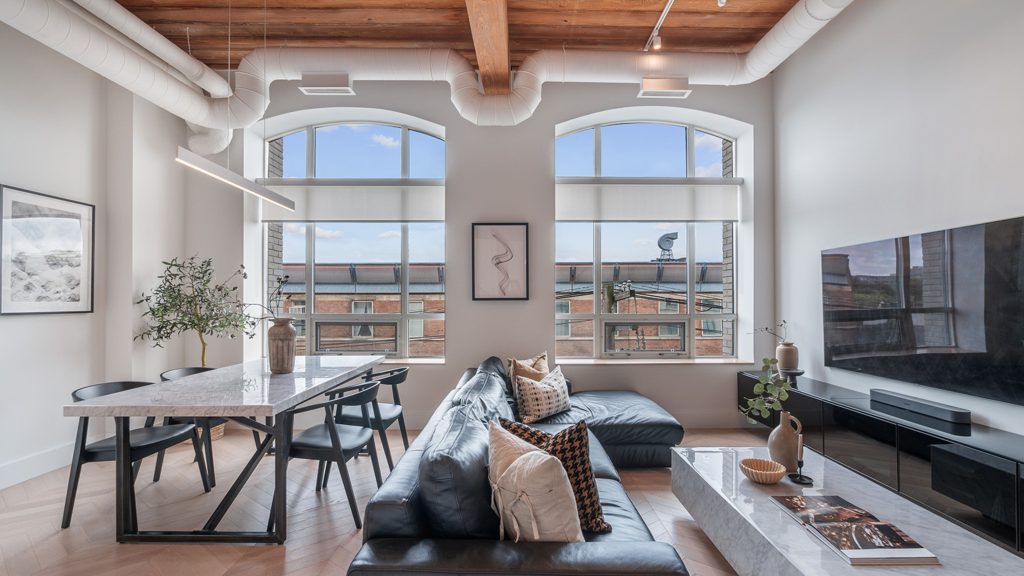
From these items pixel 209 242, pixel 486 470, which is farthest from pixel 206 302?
pixel 486 470

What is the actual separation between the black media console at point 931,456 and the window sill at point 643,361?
109 centimetres

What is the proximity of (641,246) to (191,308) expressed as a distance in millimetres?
4291

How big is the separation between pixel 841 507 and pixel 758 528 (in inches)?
18.3

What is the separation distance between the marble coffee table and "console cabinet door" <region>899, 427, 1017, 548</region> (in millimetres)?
368

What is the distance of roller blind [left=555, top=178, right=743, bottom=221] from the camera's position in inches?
189

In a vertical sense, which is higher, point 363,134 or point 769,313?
point 363,134

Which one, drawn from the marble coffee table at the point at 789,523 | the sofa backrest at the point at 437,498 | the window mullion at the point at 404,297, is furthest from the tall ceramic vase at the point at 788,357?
the window mullion at the point at 404,297

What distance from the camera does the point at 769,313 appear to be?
15.0ft

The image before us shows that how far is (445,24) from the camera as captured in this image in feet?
12.6

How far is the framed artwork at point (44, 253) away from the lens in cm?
316

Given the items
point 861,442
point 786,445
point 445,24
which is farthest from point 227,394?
point 861,442

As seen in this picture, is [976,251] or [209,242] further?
[209,242]

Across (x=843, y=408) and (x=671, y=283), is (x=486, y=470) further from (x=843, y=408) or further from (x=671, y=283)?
(x=671, y=283)

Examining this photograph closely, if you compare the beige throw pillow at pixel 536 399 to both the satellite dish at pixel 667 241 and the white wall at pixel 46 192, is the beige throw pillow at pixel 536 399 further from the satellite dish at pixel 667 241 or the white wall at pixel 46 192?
the white wall at pixel 46 192
